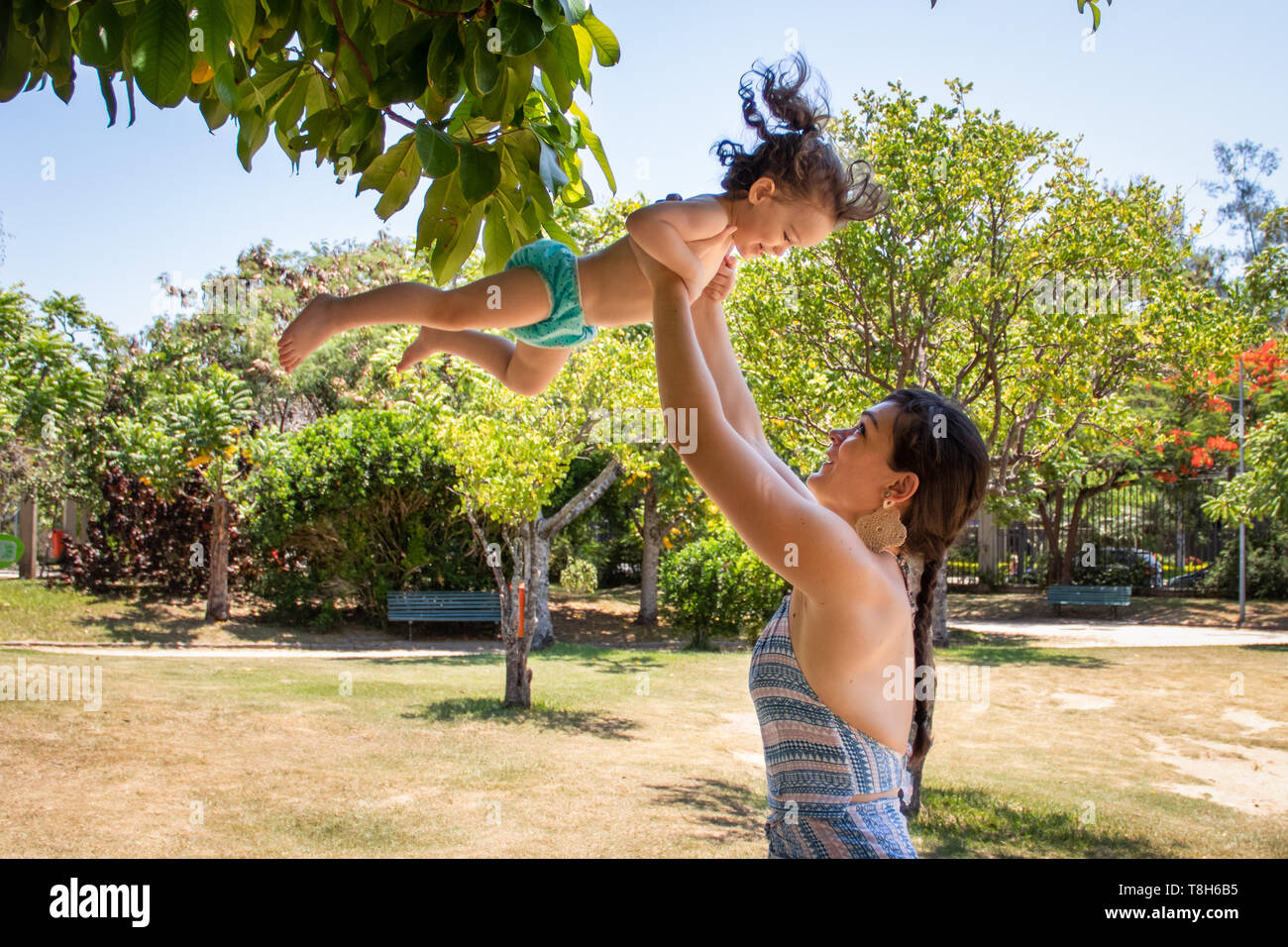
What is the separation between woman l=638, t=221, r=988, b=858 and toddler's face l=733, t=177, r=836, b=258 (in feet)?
0.96

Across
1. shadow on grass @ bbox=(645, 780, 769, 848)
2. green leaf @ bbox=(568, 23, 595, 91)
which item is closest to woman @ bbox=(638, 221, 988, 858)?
green leaf @ bbox=(568, 23, 595, 91)

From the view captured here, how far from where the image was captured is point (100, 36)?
156 cm

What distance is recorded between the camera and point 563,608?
1412 centimetres

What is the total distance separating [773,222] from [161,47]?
33.5 inches

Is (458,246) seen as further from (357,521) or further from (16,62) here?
(357,521)

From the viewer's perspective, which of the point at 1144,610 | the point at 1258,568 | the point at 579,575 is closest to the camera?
the point at 579,575

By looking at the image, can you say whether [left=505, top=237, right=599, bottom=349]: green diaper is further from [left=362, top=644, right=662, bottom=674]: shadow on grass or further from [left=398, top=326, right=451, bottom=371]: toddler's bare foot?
[left=362, top=644, right=662, bottom=674]: shadow on grass

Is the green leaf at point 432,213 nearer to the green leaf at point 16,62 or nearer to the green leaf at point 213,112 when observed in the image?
the green leaf at point 213,112

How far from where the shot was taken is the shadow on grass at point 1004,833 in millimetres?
5074

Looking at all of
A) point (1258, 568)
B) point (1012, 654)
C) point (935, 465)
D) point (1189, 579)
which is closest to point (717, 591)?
point (1012, 654)

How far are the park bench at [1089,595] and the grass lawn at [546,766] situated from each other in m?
5.10

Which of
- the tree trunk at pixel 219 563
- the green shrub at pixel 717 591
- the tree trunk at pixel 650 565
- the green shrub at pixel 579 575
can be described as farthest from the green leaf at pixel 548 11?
the green shrub at pixel 579 575

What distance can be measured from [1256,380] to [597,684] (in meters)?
10.6
